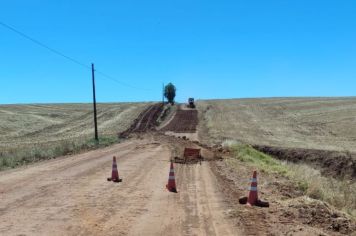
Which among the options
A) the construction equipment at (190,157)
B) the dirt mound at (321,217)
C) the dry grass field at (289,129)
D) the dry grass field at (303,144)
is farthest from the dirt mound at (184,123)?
the dirt mound at (321,217)

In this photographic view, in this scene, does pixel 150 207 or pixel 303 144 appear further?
pixel 303 144

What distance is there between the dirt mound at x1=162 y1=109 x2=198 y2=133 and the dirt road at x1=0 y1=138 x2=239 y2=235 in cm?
3553

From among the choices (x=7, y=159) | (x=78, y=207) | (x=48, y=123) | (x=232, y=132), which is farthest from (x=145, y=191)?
(x=48, y=123)

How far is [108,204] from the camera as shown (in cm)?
1217

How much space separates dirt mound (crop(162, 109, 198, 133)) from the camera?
5566 cm

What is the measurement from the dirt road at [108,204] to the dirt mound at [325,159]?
38.0ft

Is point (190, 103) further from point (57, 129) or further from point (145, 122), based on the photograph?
point (57, 129)

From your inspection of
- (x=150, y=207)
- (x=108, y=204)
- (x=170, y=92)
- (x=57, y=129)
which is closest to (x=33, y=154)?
(x=108, y=204)

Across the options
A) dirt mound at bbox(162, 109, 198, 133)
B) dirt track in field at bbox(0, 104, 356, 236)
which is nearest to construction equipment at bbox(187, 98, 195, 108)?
dirt mound at bbox(162, 109, 198, 133)

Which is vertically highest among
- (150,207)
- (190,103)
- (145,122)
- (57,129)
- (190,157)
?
(190,103)

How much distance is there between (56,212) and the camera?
435 inches

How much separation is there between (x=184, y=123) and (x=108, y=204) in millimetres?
51460

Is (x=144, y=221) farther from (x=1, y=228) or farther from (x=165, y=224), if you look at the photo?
(x=1, y=228)

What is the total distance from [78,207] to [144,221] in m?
2.06
